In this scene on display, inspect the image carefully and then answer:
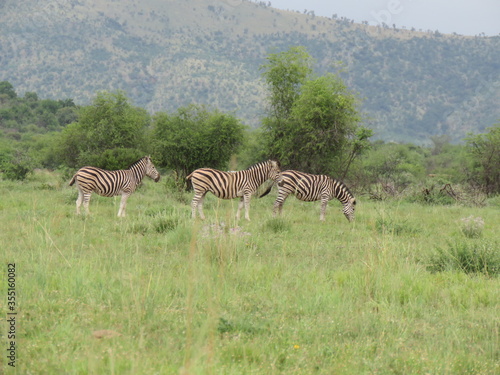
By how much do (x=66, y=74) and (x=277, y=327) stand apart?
481 feet

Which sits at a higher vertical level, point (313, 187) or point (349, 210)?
point (313, 187)

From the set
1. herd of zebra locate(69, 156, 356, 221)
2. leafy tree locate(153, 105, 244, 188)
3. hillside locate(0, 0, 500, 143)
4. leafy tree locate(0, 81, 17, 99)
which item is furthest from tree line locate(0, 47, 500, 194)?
hillside locate(0, 0, 500, 143)

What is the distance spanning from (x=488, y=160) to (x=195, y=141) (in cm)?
1548

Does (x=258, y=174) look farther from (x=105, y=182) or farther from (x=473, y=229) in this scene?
(x=473, y=229)

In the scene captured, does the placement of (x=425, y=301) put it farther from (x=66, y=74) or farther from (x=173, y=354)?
(x=66, y=74)

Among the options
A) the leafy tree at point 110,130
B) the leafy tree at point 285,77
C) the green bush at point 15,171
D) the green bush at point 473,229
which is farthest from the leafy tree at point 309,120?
the green bush at point 15,171

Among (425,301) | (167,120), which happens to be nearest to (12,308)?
(425,301)

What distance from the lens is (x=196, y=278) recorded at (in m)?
5.47

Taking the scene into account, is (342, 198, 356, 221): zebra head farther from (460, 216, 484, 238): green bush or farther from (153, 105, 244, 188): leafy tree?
(153, 105, 244, 188): leafy tree

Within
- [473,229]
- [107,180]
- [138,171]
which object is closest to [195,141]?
[138,171]

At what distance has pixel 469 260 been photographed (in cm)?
743

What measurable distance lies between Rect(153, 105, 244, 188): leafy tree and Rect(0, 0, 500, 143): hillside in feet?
339

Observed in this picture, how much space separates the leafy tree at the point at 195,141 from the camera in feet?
68.1

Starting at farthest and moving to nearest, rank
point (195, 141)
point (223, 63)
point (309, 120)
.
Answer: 1. point (223, 63)
2. point (195, 141)
3. point (309, 120)
